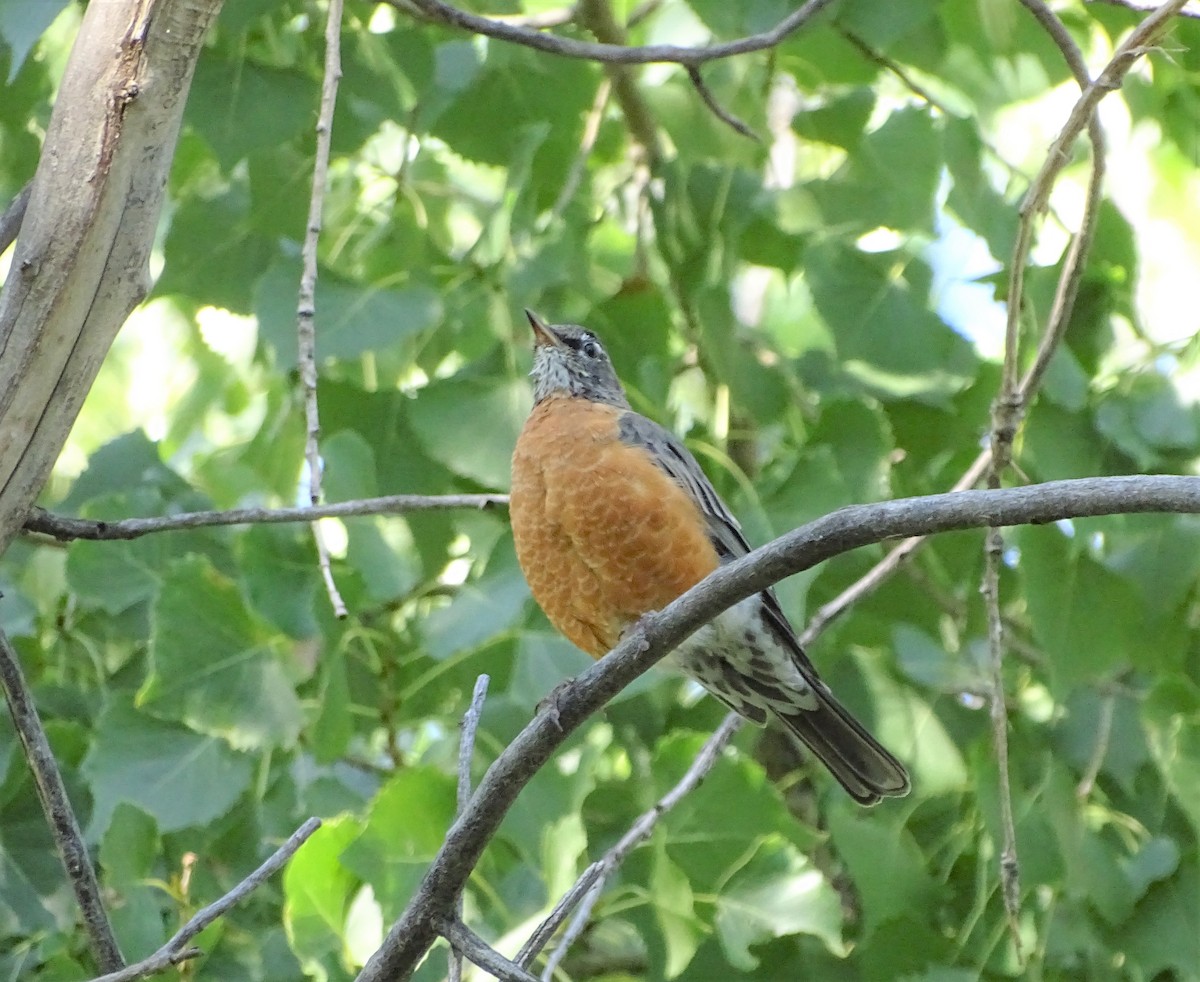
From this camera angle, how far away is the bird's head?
4.09 meters

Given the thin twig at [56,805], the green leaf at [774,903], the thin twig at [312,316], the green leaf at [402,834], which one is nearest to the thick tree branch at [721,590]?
the thin twig at [312,316]

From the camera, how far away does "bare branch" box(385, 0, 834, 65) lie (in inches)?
115

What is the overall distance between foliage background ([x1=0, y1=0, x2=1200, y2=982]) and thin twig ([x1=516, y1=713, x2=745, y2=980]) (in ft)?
0.75

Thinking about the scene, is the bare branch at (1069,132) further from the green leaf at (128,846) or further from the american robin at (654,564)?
the green leaf at (128,846)

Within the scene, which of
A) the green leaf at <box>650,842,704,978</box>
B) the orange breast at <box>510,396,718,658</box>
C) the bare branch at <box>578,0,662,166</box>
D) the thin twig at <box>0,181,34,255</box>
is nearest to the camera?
the thin twig at <box>0,181,34,255</box>

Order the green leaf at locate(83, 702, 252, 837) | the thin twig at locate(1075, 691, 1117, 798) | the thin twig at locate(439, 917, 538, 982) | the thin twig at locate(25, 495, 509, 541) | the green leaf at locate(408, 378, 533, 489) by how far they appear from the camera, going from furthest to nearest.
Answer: the green leaf at locate(408, 378, 533, 489) → the thin twig at locate(1075, 691, 1117, 798) → the green leaf at locate(83, 702, 252, 837) → the thin twig at locate(25, 495, 509, 541) → the thin twig at locate(439, 917, 538, 982)

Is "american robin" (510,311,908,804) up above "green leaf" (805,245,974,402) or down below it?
below

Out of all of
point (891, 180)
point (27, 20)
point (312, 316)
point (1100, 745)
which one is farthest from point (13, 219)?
point (1100, 745)

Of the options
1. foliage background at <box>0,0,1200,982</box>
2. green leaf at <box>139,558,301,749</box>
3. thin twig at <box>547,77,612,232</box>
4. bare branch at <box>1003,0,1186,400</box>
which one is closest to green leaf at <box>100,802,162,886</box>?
foliage background at <box>0,0,1200,982</box>

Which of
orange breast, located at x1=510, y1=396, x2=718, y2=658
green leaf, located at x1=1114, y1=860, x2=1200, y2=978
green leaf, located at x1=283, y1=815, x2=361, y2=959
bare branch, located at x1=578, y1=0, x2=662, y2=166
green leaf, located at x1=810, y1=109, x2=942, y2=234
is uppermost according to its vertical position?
bare branch, located at x1=578, y1=0, x2=662, y2=166

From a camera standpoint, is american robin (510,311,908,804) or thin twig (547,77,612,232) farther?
thin twig (547,77,612,232)

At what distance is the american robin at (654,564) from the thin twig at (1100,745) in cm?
53

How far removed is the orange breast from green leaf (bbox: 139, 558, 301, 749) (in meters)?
0.70

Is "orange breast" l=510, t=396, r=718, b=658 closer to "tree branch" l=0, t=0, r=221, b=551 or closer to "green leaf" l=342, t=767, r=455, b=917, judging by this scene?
"green leaf" l=342, t=767, r=455, b=917
